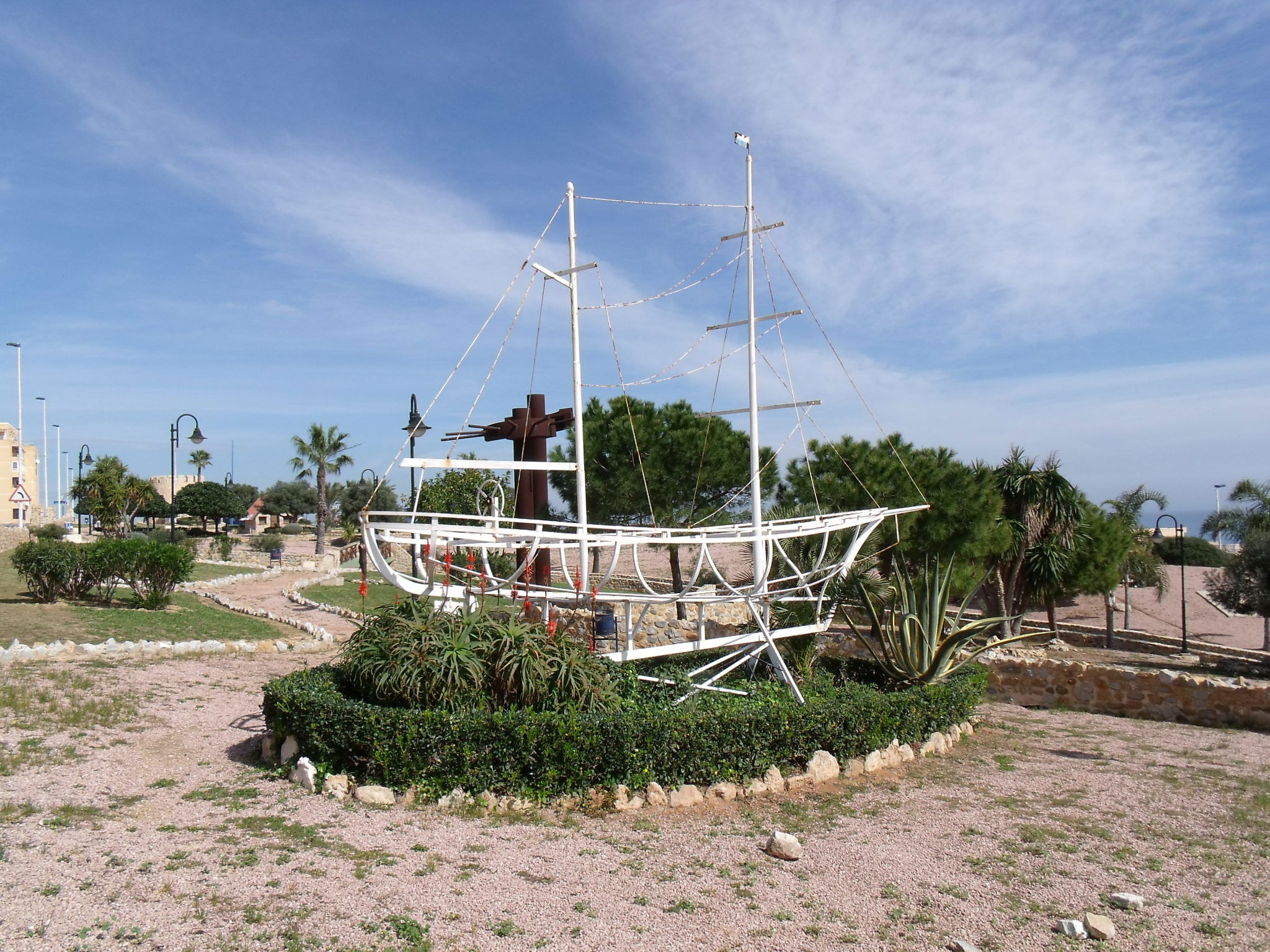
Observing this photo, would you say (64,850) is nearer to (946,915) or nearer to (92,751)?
(92,751)

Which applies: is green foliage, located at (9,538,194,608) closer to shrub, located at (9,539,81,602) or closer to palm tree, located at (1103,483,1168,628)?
shrub, located at (9,539,81,602)

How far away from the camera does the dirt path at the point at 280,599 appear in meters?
20.7

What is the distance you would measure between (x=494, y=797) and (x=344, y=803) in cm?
119

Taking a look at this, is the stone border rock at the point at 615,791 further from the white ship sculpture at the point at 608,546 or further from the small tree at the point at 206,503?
the small tree at the point at 206,503

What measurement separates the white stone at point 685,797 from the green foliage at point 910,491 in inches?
485

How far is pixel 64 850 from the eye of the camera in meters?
5.38

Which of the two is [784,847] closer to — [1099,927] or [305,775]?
[1099,927]

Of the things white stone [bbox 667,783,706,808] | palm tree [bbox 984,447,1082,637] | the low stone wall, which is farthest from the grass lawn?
palm tree [bbox 984,447,1082,637]

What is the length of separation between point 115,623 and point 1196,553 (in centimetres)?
5950

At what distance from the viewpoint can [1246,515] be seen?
31.8 meters

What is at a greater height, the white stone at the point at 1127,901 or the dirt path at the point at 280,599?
the white stone at the point at 1127,901

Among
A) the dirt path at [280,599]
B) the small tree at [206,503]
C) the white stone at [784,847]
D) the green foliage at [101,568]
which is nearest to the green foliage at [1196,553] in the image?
the dirt path at [280,599]

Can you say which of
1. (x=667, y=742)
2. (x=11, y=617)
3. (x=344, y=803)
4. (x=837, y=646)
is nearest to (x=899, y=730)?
(x=667, y=742)

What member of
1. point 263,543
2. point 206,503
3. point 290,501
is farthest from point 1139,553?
point 290,501
